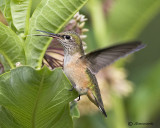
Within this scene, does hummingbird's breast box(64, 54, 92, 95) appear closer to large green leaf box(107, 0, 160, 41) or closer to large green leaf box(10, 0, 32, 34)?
large green leaf box(10, 0, 32, 34)

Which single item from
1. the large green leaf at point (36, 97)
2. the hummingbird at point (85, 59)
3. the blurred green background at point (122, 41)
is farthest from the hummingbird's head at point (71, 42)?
the blurred green background at point (122, 41)

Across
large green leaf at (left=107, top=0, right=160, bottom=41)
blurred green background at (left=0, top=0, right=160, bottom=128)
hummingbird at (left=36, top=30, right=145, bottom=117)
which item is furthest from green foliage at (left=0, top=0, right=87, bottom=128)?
large green leaf at (left=107, top=0, right=160, bottom=41)

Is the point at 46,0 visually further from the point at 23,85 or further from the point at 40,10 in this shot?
the point at 23,85

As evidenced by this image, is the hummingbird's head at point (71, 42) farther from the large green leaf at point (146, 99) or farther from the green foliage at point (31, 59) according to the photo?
the large green leaf at point (146, 99)

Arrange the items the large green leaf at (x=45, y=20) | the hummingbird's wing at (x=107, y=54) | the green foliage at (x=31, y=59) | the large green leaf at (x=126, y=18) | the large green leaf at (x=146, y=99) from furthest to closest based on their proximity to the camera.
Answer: the large green leaf at (x=126, y=18) → the large green leaf at (x=146, y=99) → the hummingbird's wing at (x=107, y=54) → the large green leaf at (x=45, y=20) → the green foliage at (x=31, y=59)

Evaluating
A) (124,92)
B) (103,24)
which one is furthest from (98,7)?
(124,92)
